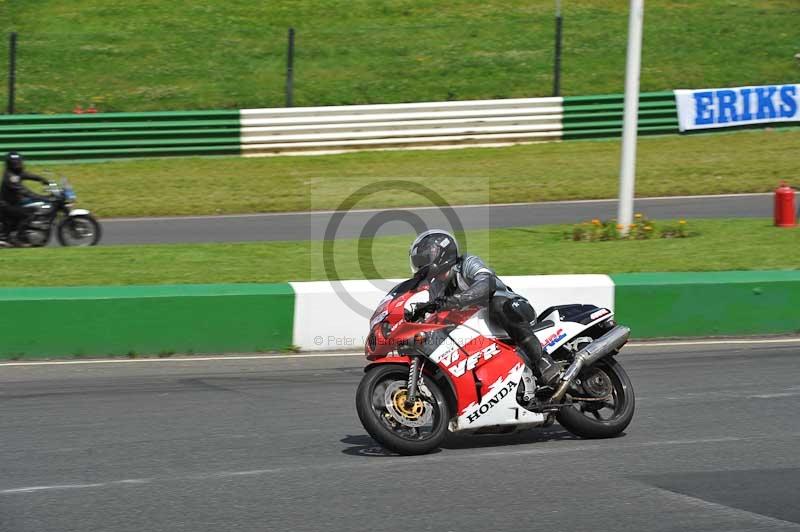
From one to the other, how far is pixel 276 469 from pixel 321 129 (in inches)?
740

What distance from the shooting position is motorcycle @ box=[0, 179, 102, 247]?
1741 centimetres

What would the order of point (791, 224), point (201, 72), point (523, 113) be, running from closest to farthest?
point (791, 224)
point (523, 113)
point (201, 72)

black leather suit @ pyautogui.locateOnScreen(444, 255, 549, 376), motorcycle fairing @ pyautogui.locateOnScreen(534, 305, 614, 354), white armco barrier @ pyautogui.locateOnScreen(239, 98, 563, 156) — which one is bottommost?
motorcycle fairing @ pyautogui.locateOnScreen(534, 305, 614, 354)

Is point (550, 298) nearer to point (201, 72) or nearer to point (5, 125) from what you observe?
point (5, 125)

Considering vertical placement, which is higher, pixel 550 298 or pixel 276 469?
pixel 550 298

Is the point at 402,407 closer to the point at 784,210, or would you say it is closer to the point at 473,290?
the point at 473,290

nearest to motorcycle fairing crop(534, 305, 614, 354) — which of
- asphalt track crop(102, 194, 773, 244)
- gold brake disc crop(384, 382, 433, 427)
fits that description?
gold brake disc crop(384, 382, 433, 427)

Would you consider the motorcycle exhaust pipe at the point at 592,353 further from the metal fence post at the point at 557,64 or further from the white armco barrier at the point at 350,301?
the metal fence post at the point at 557,64

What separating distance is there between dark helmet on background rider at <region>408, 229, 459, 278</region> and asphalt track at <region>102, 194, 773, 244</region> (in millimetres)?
10732

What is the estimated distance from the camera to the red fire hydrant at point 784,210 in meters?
16.1

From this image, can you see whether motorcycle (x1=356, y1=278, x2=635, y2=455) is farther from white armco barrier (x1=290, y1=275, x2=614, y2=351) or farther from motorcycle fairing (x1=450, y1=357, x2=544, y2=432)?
white armco barrier (x1=290, y1=275, x2=614, y2=351)

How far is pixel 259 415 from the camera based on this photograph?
324 inches

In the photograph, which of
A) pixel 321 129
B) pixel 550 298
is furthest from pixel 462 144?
pixel 550 298

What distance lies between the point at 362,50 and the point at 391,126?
223 inches
